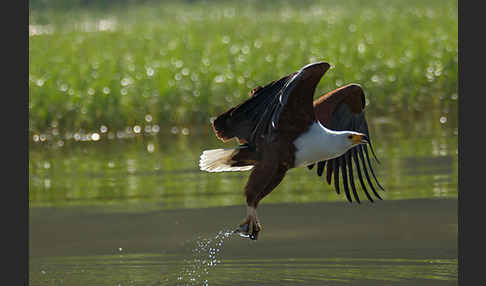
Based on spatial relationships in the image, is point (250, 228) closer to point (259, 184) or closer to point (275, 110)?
point (259, 184)

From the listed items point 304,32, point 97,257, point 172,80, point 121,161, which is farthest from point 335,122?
point 304,32

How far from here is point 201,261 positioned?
28.5 feet

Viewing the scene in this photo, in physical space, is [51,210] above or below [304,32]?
below

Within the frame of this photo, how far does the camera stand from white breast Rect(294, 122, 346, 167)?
290 inches

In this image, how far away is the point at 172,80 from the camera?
18.2 m

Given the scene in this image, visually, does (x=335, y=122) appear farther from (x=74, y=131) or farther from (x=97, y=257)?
(x=74, y=131)

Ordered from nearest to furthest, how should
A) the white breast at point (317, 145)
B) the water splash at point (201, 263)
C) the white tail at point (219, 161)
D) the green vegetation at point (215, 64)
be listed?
the white breast at point (317, 145)
the white tail at point (219, 161)
the water splash at point (201, 263)
the green vegetation at point (215, 64)

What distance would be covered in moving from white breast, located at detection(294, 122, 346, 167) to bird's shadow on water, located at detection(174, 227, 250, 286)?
0.96 m

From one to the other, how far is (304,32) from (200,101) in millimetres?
6599

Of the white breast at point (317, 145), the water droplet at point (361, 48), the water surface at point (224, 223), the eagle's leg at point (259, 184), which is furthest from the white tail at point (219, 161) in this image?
the water droplet at point (361, 48)

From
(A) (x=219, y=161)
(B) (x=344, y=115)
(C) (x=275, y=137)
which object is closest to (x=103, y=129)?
(B) (x=344, y=115)

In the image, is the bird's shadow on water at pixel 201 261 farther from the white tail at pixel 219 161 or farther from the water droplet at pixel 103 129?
the water droplet at pixel 103 129

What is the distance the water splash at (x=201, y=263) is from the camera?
8.38 m

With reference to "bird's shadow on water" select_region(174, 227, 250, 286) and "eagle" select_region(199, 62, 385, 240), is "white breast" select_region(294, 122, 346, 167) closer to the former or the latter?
"eagle" select_region(199, 62, 385, 240)
